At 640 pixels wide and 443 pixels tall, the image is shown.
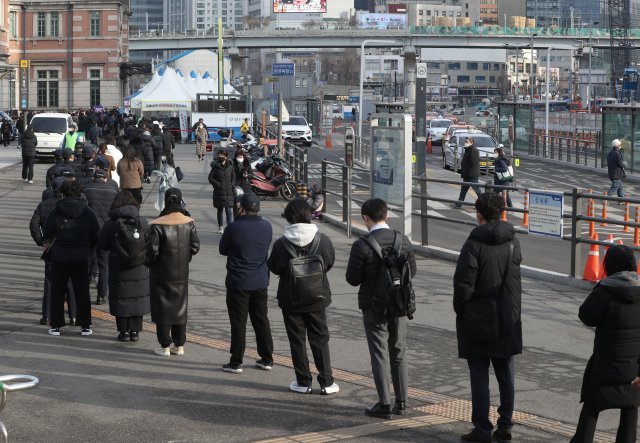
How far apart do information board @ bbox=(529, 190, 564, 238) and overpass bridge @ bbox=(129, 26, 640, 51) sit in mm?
98780

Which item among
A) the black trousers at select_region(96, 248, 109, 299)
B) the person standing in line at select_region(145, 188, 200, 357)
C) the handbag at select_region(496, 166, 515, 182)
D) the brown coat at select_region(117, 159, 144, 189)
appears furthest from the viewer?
the handbag at select_region(496, 166, 515, 182)

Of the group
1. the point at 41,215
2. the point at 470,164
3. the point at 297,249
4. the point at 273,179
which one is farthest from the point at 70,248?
the point at 273,179

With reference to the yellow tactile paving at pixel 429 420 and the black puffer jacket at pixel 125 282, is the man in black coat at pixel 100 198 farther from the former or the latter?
the yellow tactile paving at pixel 429 420

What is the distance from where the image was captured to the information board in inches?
648

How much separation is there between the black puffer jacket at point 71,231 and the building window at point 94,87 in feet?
246

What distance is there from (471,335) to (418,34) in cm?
11050

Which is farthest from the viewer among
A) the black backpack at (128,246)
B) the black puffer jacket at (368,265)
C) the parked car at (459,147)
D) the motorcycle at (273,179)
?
the parked car at (459,147)

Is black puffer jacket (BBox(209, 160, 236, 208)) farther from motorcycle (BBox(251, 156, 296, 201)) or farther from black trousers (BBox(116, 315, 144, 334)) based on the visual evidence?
black trousers (BBox(116, 315, 144, 334))

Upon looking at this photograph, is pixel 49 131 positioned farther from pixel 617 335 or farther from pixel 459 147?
pixel 617 335

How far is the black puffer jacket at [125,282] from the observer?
38.4 ft

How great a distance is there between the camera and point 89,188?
573 inches

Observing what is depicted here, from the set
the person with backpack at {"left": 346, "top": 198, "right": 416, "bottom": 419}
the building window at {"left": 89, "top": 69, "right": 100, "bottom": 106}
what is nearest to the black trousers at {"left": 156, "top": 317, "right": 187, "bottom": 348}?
the person with backpack at {"left": 346, "top": 198, "right": 416, "bottom": 419}

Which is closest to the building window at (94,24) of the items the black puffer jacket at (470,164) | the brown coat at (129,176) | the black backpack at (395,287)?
the black puffer jacket at (470,164)

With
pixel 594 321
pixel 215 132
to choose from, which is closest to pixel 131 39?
pixel 215 132
